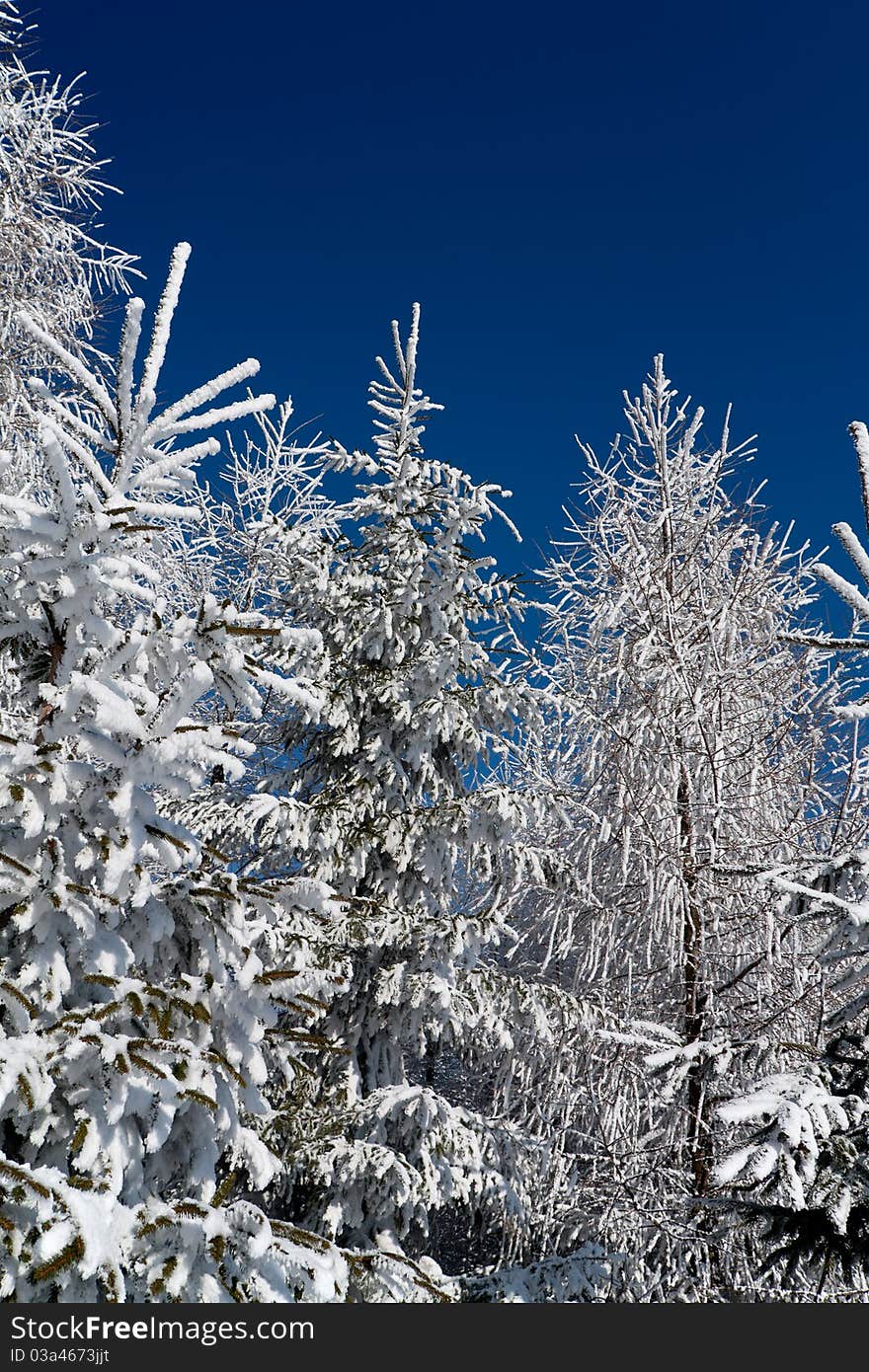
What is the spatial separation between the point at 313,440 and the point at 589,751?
8.55 metres

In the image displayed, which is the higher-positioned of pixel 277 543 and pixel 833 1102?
pixel 277 543

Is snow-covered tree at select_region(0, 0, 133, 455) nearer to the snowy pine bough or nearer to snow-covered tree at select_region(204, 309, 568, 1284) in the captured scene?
the snowy pine bough

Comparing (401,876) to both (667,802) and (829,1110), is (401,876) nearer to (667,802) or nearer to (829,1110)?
(667,802)

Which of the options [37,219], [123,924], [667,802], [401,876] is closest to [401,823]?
A: [401,876]

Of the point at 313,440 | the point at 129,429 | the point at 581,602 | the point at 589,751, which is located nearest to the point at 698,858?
the point at 589,751

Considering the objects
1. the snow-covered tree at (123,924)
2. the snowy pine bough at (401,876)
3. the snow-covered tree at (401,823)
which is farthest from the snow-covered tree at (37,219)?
the snow-covered tree at (123,924)

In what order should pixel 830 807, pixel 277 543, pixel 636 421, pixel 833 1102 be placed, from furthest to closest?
pixel 277 543 < pixel 636 421 < pixel 830 807 < pixel 833 1102

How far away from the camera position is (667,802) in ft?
23.7

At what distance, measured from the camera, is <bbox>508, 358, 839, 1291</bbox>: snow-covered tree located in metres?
6.45

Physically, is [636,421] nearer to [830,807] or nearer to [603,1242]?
[830,807]

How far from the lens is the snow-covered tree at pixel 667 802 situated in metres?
6.45

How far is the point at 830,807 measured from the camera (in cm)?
768

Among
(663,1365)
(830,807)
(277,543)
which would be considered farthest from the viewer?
(277,543)

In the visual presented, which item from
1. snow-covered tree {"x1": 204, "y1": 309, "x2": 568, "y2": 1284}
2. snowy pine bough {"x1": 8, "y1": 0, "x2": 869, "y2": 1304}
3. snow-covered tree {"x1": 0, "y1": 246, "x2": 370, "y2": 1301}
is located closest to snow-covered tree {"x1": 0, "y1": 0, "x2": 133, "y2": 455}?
snowy pine bough {"x1": 8, "y1": 0, "x2": 869, "y2": 1304}
